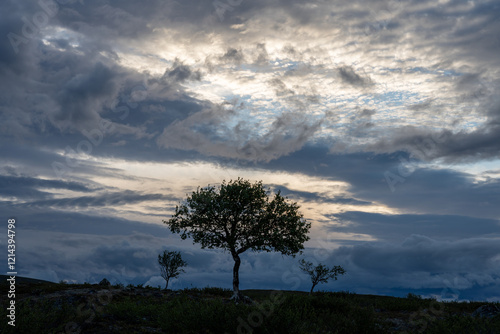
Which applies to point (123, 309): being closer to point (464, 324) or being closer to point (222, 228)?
point (464, 324)

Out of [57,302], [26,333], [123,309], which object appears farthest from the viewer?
[57,302]

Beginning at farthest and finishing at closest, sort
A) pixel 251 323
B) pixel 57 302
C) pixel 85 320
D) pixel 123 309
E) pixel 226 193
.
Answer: pixel 226 193, pixel 57 302, pixel 123 309, pixel 85 320, pixel 251 323

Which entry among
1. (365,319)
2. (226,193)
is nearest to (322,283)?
(226,193)

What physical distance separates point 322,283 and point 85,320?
169 ft

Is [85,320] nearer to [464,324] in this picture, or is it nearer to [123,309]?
[123,309]

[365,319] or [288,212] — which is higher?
[288,212]

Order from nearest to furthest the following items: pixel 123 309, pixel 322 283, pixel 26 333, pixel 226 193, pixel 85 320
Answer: pixel 26 333 → pixel 85 320 → pixel 123 309 → pixel 226 193 → pixel 322 283

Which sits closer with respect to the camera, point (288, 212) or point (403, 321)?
point (403, 321)

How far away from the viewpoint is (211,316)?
16.1m

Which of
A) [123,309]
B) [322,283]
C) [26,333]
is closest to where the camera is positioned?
[26,333]

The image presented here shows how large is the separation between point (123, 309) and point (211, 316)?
21.6 ft

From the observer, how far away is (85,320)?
1634 centimetres

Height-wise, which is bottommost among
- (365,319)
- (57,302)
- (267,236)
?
(57,302)

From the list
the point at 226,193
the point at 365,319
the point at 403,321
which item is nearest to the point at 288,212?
the point at 226,193
